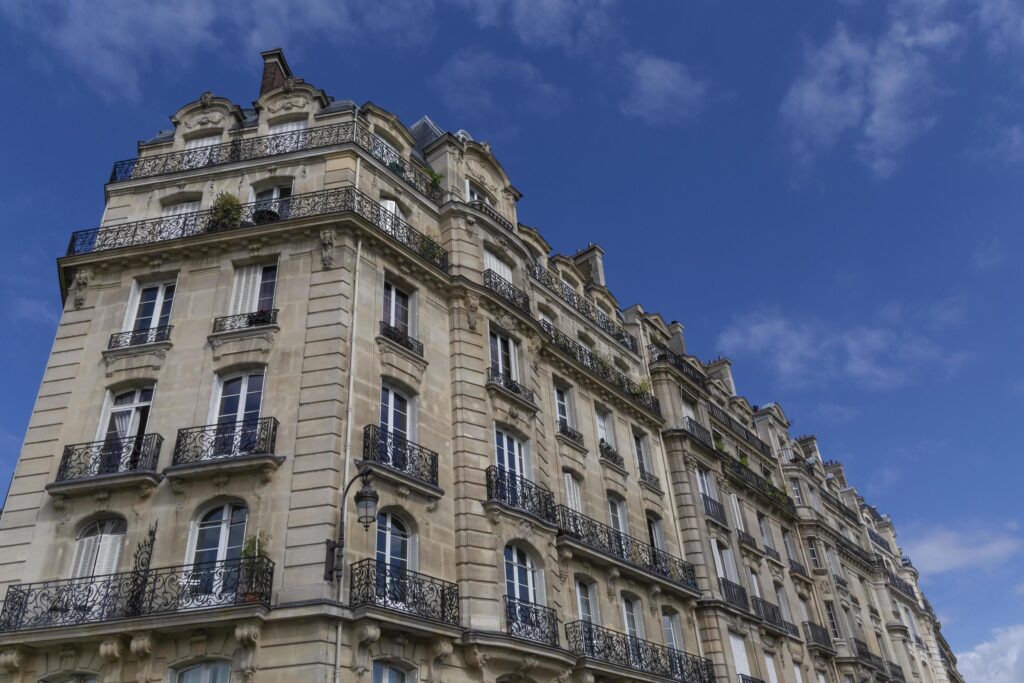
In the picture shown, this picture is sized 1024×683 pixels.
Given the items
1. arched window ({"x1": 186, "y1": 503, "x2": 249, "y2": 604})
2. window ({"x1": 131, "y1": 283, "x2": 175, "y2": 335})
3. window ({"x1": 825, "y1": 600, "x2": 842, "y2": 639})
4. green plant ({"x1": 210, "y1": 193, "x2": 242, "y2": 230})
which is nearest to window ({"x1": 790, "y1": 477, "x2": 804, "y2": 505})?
window ({"x1": 825, "y1": 600, "x2": 842, "y2": 639})

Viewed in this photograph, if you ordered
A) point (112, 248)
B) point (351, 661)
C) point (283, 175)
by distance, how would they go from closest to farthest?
point (351, 661)
point (112, 248)
point (283, 175)

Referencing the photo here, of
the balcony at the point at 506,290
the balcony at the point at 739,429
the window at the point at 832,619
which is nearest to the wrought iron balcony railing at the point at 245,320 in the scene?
the balcony at the point at 506,290

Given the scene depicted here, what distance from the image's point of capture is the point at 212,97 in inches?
778

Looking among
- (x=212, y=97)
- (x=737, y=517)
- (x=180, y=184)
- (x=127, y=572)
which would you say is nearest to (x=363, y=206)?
(x=180, y=184)

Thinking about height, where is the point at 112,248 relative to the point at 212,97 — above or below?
below

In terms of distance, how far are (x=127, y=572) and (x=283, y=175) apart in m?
9.07

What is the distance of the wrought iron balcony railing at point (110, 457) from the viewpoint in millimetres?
13695

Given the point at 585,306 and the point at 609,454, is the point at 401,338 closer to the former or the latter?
the point at 609,454

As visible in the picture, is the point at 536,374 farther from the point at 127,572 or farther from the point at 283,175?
the point at 127,572

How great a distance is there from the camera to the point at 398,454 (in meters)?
14.7

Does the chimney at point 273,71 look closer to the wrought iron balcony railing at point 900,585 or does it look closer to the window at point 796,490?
the window at point 796,490

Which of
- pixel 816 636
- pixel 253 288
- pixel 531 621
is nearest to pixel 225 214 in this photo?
pixel 253 288

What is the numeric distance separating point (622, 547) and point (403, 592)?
25.9 feet

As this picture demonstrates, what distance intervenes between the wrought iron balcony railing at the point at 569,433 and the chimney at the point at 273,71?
1107 cm
